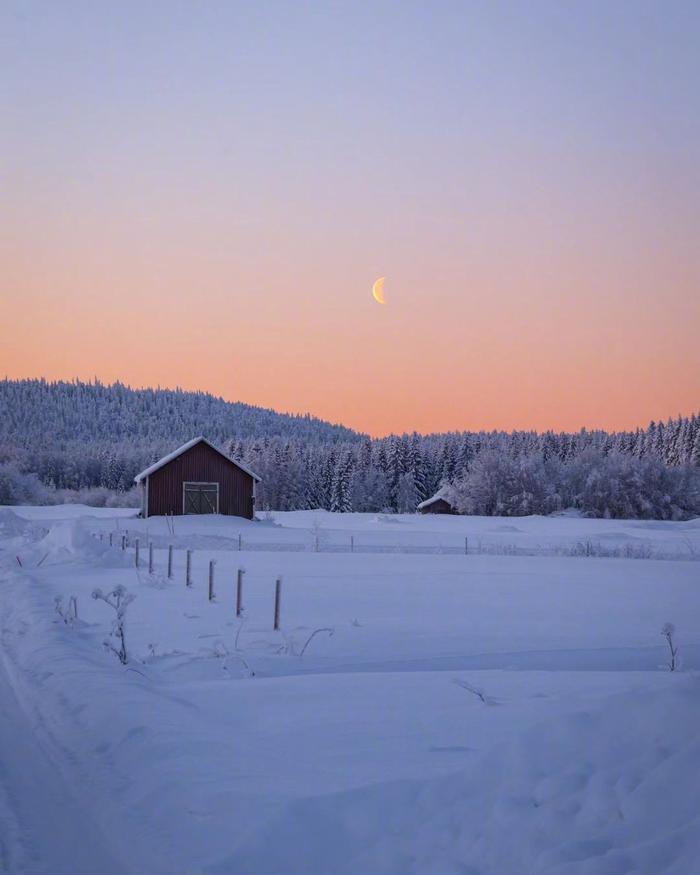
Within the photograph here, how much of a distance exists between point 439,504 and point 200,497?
115ft

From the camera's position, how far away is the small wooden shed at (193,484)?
44.5 meters

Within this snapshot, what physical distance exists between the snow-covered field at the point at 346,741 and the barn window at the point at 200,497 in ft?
92.4

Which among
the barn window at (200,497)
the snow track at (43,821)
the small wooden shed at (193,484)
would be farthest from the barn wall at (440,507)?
the snow track at (43,821)

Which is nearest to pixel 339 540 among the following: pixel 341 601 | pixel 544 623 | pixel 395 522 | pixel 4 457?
pixel 395 522

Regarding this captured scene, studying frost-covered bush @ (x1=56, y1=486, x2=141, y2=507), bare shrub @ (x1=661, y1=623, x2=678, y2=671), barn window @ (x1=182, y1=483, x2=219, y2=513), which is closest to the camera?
bare shrub @ (x1=661, y1=623, x2=678, y2=671)

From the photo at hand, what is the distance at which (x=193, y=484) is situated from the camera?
1767 inches

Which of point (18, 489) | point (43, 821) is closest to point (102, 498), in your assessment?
point (18, 489)

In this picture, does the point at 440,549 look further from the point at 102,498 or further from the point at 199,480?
the point at 102,498

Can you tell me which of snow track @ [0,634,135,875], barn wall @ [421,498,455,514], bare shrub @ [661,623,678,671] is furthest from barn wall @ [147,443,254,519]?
snow track @ [0,634,135,875]

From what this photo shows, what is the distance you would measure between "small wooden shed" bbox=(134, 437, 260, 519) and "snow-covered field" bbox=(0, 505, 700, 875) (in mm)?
28054

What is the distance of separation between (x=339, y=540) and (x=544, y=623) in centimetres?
2612

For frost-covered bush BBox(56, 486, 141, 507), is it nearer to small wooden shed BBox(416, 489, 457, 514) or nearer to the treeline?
the treeline

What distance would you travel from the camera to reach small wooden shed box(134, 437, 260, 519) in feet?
146

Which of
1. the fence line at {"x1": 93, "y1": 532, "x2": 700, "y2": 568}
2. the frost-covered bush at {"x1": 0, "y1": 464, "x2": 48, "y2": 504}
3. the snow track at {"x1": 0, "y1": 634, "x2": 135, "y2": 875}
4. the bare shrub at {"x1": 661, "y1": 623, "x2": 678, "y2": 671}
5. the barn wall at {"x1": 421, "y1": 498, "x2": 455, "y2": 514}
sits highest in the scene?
the frost-covered bush at {"x1": 0, "y1": 464, "x2": 48, "y2": 504}
